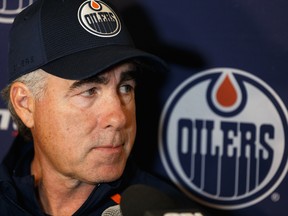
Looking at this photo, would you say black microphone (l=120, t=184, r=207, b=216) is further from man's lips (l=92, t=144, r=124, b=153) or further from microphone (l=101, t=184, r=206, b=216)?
man's lips (l=92, t=144, r=124, b=153)

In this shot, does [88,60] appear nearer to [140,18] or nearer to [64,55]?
[64,55]

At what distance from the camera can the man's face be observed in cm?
112

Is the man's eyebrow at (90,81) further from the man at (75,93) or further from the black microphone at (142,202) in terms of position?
the black microphone at (142,202)

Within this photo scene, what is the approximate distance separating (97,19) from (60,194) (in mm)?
448

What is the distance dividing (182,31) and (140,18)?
0.40ft

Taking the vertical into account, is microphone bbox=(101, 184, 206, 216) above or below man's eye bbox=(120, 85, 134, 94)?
below

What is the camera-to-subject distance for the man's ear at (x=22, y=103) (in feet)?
4.00

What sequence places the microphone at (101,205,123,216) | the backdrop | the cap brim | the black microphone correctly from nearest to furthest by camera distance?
1. the black microphone
2. the cap brim
3. the microphone at (101,205,123,216)
4. the backdrop

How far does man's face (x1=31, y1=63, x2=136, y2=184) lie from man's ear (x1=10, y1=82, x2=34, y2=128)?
6 centimetres

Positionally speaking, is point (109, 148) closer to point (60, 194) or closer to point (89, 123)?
point (89, 123)

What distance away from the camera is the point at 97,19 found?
116 centimetres

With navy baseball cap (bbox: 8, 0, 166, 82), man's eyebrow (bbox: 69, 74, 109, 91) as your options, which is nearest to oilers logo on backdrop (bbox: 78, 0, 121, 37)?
navy baseball cap (bbox: 8, 0, 166, 82)

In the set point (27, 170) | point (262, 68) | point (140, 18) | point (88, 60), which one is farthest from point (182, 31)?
point (27, 170)

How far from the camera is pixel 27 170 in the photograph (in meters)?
1.39
